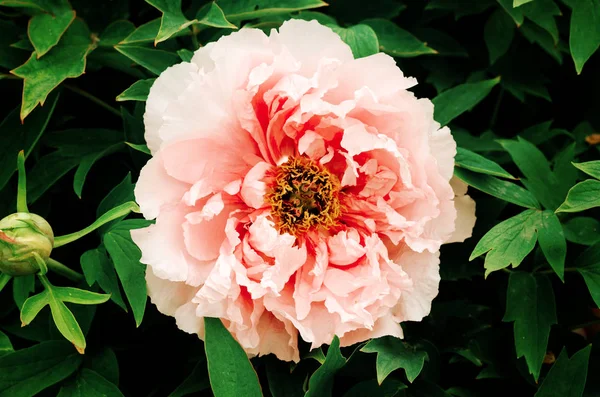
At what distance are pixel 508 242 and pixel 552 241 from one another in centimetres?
7

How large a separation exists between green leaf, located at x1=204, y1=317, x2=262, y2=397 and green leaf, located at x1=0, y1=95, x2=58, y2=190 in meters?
0.38

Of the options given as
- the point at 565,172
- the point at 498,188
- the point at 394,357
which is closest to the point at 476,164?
the point at 498,188

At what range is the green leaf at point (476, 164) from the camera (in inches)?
34.9

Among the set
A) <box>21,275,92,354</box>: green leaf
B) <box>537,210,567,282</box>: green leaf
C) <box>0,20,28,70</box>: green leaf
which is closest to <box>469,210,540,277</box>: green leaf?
<box>537,210,567,282</box>: green leaf

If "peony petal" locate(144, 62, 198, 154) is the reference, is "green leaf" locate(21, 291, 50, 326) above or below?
below

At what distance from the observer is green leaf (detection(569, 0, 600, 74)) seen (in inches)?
37.9

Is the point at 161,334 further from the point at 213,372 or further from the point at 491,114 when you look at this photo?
the point at 491,114

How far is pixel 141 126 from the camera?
960 millimetres

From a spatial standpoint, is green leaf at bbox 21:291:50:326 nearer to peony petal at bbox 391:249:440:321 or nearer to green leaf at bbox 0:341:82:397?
green leaf at bbox 0:341:82:397

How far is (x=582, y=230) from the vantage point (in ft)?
3.22

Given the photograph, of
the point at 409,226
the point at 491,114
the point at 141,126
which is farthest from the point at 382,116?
the point at 491,114

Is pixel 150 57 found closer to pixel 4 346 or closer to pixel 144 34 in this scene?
pixel 144 34

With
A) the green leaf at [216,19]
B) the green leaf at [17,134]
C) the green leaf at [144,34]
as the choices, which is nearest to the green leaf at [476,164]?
the green leaf at [216,19]

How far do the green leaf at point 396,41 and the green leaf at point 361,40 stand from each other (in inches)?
3.4
